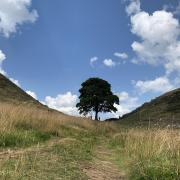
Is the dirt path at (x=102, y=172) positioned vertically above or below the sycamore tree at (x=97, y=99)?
below

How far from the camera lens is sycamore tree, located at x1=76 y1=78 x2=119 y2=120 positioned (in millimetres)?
62781

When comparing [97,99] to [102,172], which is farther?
[97,99]

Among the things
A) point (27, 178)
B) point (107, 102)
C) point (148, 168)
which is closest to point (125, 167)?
point (148, 168)

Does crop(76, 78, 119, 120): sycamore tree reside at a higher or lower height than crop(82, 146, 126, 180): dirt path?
higher

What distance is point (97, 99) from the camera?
206 feet

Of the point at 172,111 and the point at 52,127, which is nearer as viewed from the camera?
the point at 52,127

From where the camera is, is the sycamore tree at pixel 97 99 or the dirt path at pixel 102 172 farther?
the sycamore tree at pixel 97 99

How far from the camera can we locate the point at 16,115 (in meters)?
15.2

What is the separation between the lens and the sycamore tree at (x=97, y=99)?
206 ft

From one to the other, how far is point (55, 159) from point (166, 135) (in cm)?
278

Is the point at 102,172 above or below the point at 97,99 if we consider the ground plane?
below

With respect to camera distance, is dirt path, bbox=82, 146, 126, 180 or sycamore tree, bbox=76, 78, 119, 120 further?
sycamore tree, bbox=76, 78, 119, 120

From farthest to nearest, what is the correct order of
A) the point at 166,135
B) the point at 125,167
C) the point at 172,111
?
the point at 172,111
the point at 166,135
the point at 125,167

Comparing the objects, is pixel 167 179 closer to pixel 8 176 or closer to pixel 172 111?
pixel 8 176
